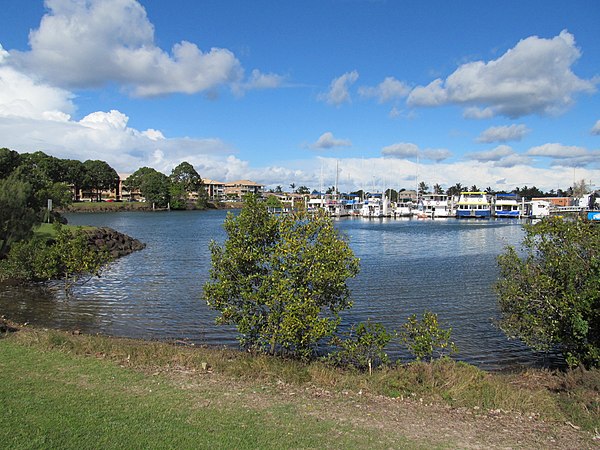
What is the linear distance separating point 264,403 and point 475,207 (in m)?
135

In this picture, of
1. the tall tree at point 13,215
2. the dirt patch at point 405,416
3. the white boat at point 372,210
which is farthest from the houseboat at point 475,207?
the dirt patch at point 405,416

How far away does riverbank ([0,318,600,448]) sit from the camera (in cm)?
763

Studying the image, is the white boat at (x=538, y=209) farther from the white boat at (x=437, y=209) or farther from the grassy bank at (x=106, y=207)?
the grassy bank at (x=106, y=207)

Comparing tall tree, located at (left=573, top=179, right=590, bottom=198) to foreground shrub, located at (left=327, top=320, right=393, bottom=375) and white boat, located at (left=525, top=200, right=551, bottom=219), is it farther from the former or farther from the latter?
foreground shrub, located at (left=327, top=320, right=393, bottom=375)

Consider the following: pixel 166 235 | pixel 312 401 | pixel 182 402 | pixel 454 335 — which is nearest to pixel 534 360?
pixel 454 335

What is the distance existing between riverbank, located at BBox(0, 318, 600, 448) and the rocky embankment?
3358cm

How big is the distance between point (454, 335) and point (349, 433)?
40.9ft

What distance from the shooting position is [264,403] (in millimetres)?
9344

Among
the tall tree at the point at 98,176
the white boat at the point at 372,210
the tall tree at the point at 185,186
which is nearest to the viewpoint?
the white boat at the point at 372,210

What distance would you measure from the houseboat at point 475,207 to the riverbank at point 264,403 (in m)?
126

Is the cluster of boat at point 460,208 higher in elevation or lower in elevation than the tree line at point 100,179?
lower

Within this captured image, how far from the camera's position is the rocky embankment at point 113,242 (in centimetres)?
4509

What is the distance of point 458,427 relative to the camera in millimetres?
8641

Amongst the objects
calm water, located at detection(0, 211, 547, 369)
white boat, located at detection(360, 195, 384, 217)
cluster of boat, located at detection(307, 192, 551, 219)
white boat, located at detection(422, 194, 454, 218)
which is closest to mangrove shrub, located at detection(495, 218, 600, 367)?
calm water, located at detection(0, 211, 547, 369)
